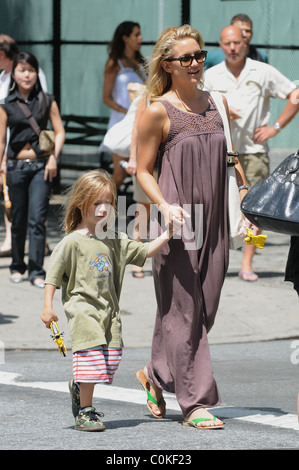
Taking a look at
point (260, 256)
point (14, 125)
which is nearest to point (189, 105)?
point (14, 125)

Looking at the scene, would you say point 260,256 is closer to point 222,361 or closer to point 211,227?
point 222,361

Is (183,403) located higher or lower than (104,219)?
lower

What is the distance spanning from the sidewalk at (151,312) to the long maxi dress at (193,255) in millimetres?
2732

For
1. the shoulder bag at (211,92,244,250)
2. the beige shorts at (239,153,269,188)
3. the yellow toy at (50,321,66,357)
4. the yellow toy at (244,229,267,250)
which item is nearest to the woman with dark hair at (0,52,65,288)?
the beige shorts at (239,153,269,188)

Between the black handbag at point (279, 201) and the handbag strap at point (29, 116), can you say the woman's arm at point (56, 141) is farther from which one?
the black handbag at point (279, 201)

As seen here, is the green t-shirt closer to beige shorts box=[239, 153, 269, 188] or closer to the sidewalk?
the sidewalk

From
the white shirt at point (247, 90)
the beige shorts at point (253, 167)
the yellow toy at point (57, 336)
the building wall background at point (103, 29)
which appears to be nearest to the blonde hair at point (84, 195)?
the yellow toy at point (57, 336)

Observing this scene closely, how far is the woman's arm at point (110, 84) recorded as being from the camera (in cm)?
1223

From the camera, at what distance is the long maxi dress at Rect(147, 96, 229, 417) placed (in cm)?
605

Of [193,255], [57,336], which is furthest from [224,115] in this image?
[57,336]

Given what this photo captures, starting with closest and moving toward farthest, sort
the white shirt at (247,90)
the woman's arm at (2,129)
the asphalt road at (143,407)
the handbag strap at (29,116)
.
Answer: the asphalt road at (143,407)
the woman's arm at (2,129)
the handbag strap at (29,116)
the white shirt at (247,90)

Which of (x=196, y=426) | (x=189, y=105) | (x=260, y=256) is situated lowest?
(x=260, y=256)

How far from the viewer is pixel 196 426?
5.97m

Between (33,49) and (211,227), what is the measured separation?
33.7 ft
